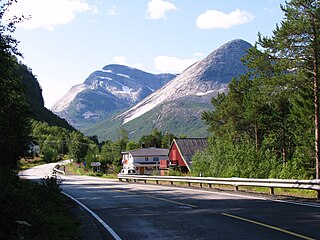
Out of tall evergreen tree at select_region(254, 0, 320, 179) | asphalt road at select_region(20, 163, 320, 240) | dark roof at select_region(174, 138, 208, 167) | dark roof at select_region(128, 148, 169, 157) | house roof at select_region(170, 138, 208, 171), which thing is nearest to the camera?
asphalt road at select_region(20, 163, 320, 240)

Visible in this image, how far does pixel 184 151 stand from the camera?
76.2 m

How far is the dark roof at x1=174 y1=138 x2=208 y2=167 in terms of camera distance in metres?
75.4

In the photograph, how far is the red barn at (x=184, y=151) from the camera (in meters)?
75.0

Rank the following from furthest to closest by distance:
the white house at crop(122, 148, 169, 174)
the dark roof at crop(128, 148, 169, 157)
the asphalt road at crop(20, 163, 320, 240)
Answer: the dark roof at crop(128, 148, 169, 157)
the white house at crop(122, 148, 169, 174)
the asphalt road at crop(20, 163, 320, 240)

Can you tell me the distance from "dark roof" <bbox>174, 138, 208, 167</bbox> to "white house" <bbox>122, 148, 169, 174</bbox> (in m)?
24.5

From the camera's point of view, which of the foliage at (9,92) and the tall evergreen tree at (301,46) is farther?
the tall evergreen tree at (301,46)

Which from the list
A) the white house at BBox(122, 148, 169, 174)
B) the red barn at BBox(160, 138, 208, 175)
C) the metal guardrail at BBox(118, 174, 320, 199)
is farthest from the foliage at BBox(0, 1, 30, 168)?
the white house at BBox(122, 148, 169, 174)

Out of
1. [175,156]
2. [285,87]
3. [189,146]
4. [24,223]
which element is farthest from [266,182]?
[175,156]

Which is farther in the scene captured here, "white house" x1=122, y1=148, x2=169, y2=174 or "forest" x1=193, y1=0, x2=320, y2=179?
"white house" x1=122, y1=148, x2=169, y2=174

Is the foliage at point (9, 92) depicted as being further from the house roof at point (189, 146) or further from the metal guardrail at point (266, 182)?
the house roof at point (189, 146)

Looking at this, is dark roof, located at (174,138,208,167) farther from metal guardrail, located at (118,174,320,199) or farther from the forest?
metal guardrail, located at (118,174,320,199)

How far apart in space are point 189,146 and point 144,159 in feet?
95.9

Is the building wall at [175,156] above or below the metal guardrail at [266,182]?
above

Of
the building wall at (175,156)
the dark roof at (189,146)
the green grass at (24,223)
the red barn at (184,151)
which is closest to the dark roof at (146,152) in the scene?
the building wall at (175,156)
